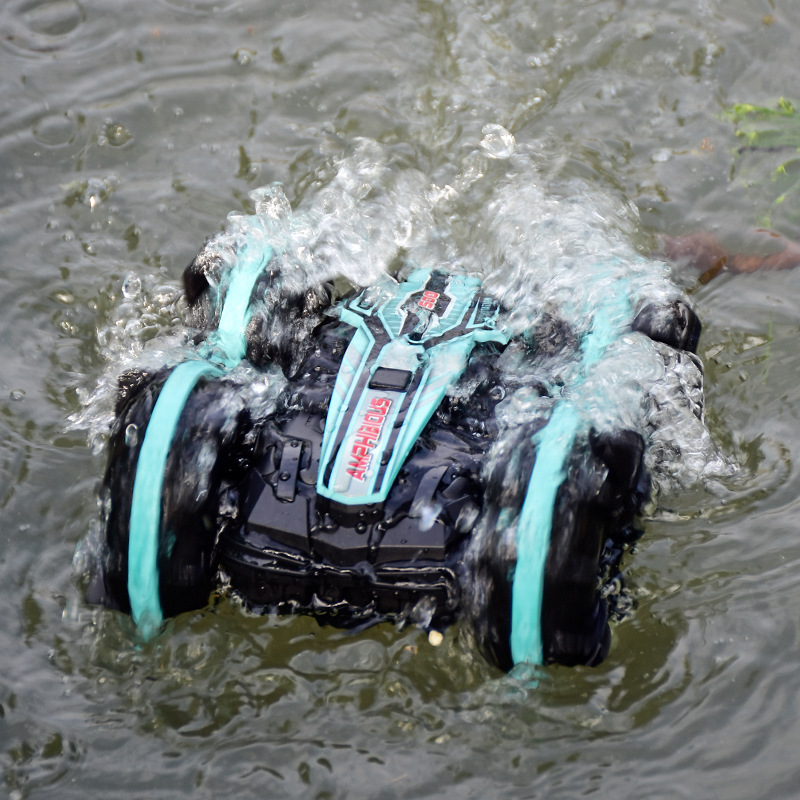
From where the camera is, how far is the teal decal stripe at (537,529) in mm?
2275

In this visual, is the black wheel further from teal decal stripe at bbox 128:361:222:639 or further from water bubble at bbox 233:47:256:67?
water bubble at bbox 233:47:256:67

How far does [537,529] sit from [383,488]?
0.43 meters

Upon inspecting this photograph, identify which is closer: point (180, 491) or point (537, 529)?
point (537, 529)

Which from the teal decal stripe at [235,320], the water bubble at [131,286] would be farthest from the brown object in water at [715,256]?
the water bubble at [131,286]

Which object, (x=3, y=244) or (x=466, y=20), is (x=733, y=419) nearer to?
(x=466, y=20)

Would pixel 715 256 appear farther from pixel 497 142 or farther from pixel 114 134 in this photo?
pixel 114 134

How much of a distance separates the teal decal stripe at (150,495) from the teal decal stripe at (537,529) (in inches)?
35.9

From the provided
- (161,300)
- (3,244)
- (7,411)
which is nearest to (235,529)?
(7,411)

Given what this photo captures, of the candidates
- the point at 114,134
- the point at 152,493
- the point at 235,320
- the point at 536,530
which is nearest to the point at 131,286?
the point at 114,134

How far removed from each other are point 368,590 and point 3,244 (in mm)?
2483

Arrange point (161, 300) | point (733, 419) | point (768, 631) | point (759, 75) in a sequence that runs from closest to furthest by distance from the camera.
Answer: point (768, 631), point (733, 419), point (161, 300), point (759, 75)

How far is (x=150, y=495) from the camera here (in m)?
2.42

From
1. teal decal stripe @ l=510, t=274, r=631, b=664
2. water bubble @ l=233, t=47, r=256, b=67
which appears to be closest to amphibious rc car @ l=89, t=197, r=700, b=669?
teal decal stripe @ l=510, t=274, r=631, b=664

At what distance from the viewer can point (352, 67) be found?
15.4 ft
